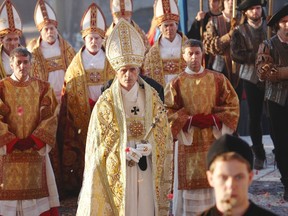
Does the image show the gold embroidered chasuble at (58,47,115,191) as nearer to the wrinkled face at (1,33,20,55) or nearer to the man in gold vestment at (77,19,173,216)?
the wrinkled face at (1,33,20,55)

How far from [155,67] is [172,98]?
218cm

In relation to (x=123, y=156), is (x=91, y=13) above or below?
above

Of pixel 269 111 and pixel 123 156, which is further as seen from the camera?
pixel 269 111

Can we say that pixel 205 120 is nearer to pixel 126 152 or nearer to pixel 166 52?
pixel 126 152

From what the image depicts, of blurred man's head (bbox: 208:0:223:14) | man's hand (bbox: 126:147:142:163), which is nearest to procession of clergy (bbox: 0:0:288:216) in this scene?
man's hand (bbox: 126:147:142:163)

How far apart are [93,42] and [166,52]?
864 millimetres

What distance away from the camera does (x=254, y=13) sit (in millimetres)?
11180

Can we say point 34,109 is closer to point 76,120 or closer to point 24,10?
point 76,120

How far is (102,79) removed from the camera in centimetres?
1095

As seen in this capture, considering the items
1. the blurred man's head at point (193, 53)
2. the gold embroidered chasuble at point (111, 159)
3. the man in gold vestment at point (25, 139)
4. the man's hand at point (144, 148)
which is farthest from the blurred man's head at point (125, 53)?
the man in gold vestment at point (25, 139)

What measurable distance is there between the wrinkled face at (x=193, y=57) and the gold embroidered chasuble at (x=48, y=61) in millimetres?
2961

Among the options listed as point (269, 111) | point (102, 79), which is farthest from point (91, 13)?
point (269, 111)

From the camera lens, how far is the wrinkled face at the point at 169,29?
37.4 ft

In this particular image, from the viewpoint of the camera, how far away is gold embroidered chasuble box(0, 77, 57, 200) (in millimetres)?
9086
